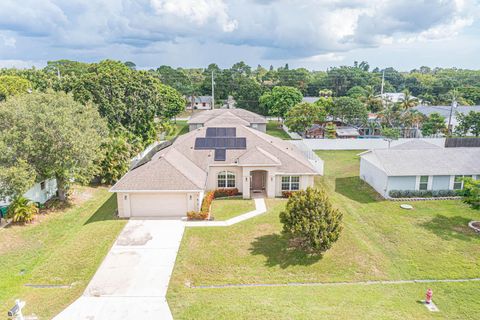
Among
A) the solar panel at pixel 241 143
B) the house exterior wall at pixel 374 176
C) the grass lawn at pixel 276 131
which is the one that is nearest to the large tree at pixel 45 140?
the solar panel at pixel 241 143

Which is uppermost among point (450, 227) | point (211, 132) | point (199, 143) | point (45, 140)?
point (45, 140)

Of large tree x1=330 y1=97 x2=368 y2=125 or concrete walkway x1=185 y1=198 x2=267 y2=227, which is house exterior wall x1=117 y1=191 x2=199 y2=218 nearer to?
concrete walkway x1=185 y1=198 x2=267 y2=227

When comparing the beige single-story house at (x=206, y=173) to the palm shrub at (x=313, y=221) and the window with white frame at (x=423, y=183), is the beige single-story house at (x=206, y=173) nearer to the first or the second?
the palm shrub at (x=313, y=221)

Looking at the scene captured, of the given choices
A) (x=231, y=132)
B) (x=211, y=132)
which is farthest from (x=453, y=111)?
(x=211, y=132)

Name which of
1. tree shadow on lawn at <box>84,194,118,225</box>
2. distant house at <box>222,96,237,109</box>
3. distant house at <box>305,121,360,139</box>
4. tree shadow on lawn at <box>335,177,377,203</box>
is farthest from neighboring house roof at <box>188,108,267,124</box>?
tree shadow on lawn at <box>84,194,118,225</box>

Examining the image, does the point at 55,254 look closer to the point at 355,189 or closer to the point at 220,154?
the point at 220,154

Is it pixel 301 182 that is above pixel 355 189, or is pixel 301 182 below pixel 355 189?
above

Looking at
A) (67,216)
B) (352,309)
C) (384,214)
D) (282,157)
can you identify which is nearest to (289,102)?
(282,157)
